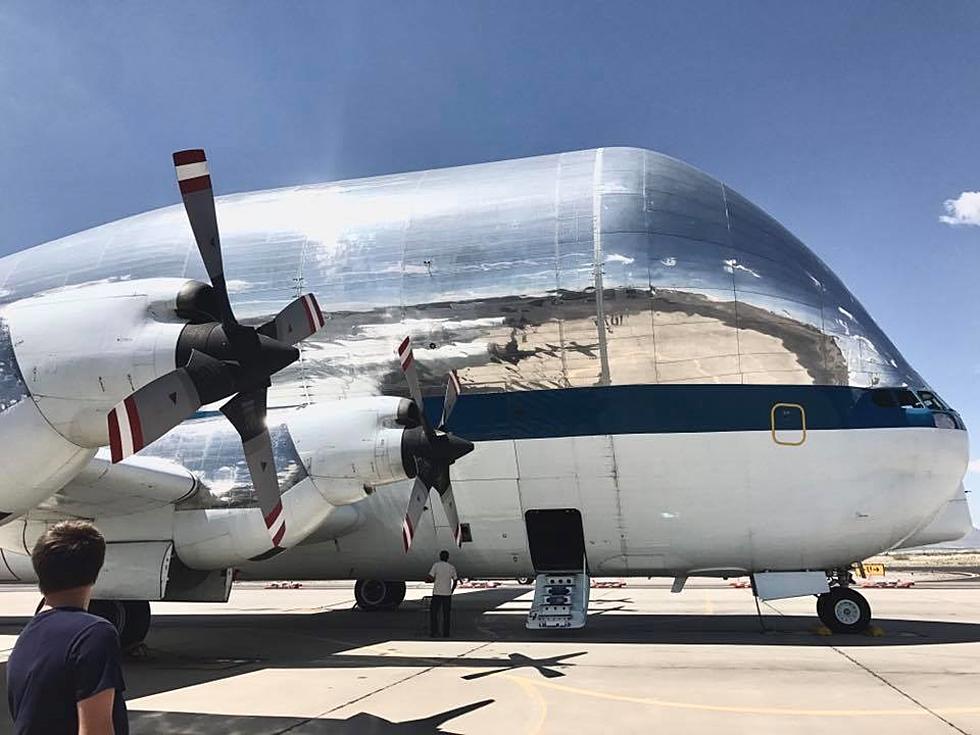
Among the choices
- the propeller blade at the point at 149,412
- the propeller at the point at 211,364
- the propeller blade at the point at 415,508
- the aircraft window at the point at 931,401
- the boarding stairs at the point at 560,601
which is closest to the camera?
the propeller blade at the point at 149,412

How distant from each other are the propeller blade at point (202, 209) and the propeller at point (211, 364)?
0.04ft

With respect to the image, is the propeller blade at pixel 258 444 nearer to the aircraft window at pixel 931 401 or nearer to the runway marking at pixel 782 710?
the runway marking at pixel 782 710

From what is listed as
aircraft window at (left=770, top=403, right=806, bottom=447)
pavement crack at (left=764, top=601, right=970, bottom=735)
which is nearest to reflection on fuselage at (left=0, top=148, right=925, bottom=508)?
aircraft window at (left=770, top=403, right=806, bottom=447)

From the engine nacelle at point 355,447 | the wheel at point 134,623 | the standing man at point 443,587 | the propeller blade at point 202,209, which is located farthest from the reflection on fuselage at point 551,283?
the propeller blade at point 202,209

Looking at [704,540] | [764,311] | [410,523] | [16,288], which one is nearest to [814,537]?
[704,540]

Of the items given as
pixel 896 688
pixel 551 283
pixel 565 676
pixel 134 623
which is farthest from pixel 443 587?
pixel 896 688

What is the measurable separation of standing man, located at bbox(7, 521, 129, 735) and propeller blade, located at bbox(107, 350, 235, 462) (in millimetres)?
3952

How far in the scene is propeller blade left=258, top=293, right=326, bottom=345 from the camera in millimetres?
9398

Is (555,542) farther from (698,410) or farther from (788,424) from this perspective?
(788,424)

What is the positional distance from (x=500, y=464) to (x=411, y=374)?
3362mm

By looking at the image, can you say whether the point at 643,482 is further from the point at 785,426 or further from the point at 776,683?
the point at 776,683

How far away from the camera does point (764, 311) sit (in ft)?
48.4

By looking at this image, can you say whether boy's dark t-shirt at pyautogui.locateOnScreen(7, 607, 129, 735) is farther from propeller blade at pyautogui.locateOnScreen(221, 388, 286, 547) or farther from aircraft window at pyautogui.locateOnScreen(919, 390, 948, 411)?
aircraft window at pyautogui.locateOnScreen(919, 390, 948, 411)

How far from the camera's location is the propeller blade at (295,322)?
9398 millimetres
